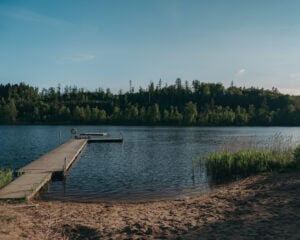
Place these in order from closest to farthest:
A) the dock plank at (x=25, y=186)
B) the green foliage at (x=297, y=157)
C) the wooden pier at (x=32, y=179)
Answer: the dock plank at (x=25, y=186) < the wooden pier at (x=32, y=179) < the green foliage at (x=297, y=157)

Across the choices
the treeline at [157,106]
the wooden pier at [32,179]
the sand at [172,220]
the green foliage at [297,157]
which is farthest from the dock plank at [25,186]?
the treeline at [157,106]

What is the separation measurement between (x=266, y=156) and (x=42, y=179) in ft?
33.3

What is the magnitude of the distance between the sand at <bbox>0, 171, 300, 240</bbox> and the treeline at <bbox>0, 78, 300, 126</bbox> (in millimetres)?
85951

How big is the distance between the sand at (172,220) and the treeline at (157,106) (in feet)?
282

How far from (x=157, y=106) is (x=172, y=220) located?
91.9m

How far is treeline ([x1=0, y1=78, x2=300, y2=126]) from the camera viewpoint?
9831 cm

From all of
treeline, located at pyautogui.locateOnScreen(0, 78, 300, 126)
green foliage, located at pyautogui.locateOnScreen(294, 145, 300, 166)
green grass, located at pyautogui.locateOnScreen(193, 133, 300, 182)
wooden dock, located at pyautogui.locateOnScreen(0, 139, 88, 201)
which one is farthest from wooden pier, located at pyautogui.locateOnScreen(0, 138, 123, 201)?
treeline, located at pyautogui.locateOnScreen(0, 78, 300, 126)

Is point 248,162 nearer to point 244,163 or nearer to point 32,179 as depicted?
point 244,163

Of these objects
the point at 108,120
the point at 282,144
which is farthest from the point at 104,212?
the point at 108,120

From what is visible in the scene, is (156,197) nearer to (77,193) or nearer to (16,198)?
(77,193)

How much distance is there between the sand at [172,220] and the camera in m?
6.52

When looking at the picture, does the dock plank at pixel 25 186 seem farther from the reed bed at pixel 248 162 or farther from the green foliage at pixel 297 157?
the green foliage at pixel 297 157

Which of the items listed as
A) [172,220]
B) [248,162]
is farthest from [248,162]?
[172,220]

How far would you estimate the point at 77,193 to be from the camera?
12.6 meters
